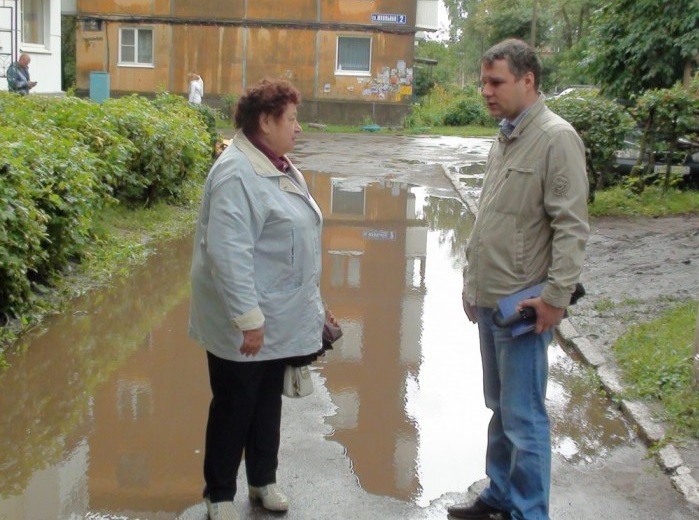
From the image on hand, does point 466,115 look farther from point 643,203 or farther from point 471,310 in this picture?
point 471,310

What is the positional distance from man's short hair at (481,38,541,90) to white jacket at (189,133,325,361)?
1.02 meters

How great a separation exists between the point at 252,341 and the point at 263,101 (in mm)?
1041

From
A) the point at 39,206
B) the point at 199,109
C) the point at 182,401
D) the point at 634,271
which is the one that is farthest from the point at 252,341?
the point at 199,109

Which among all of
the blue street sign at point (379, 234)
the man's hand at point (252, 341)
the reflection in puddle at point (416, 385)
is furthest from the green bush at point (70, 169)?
the man's hand at point (252, 341)

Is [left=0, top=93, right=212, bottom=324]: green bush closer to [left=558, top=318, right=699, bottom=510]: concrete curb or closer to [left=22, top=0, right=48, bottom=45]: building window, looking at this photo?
[left=558, top=318, right=699, bottom=510]: concrete curb

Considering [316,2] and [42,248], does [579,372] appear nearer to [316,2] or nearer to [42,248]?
[42,248]

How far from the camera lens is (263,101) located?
13.8ft

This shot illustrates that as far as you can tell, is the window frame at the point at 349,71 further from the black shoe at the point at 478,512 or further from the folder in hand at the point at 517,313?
the folder in hand at the point at 517,313

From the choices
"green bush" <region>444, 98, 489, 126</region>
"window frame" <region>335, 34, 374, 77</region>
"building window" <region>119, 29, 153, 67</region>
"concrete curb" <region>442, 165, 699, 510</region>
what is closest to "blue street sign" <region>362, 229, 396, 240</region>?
A: "concrete curb" <region>442, 165, 699, 510</region>

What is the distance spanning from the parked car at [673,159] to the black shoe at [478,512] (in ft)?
35.1

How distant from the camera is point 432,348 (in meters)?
7.57

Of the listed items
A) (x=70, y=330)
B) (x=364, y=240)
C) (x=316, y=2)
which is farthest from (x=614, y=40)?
(x=316, y=2)

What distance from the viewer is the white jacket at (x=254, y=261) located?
4004 millimetres

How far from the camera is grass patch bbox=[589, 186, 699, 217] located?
44.4ft
